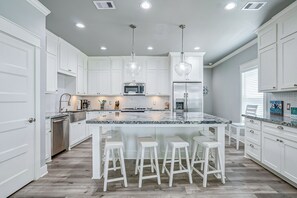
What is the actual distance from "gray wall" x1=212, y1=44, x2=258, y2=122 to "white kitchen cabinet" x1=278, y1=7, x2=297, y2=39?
134 centimetres

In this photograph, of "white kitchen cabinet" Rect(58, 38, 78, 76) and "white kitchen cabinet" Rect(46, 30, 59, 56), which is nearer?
"white kitchen cabinet" Rect(46, 30, 59, 56)

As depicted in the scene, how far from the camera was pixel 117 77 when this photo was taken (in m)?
5.70

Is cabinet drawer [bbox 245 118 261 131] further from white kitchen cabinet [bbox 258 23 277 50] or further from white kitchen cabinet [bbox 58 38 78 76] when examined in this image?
white kitchen cabinet [bbox 58 38 78 76]

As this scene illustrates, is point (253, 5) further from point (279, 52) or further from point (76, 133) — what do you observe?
point (76, 133)

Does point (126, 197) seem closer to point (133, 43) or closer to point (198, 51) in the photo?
point (133, 43)

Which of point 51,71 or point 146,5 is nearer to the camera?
point 146,5

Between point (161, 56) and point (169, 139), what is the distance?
3.71 metres

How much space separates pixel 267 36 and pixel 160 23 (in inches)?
81.8

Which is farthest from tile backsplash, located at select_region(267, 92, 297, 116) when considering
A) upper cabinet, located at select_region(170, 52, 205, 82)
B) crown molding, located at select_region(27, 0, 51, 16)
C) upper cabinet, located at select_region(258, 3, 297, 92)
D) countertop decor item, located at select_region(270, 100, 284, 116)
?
crown molding, located at select_region(27, 0, 51, 16)

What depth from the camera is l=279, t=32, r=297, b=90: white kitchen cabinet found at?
2568mm

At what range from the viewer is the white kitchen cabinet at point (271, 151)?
2.50m

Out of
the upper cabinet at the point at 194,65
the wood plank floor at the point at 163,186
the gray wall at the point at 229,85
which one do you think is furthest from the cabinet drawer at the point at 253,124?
the upper cabinet at the point at 194,65

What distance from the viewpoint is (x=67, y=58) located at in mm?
4363

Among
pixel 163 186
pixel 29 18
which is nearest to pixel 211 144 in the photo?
pixel 163 186
